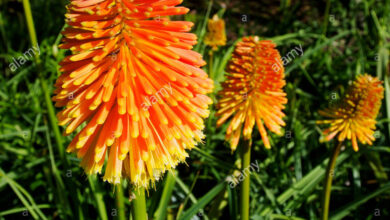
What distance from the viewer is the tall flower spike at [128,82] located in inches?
62.6

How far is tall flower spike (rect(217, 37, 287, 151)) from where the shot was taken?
7.52 ft

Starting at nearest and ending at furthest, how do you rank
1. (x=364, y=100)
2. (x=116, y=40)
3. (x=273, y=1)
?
(x=116, y=40) < (x=364, y=100) < (x=273, y=1)

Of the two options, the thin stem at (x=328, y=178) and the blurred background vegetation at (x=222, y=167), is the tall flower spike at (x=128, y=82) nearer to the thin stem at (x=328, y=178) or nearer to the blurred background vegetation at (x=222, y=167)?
the blurred background vegetation at (x=222, y=167)

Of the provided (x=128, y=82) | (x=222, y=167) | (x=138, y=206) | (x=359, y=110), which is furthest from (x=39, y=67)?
(x=359, y=110)

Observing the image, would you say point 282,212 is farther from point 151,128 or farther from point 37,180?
point 37,180

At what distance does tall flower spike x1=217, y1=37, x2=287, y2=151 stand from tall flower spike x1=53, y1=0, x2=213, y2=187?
612mm

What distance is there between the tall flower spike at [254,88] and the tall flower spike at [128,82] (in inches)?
24.1

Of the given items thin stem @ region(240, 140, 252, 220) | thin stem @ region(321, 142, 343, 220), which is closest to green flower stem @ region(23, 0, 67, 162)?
thin stem @ region(240, 140, 252, 220)

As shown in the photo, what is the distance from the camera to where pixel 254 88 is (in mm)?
2350

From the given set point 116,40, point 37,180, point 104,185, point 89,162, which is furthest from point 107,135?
point 37,180

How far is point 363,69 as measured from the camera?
13.1 ft

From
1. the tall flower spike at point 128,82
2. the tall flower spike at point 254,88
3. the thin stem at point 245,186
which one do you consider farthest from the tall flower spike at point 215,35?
the tall flower spike at point 128,82

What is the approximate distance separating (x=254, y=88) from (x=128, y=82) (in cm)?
96

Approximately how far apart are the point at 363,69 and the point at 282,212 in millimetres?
1956
